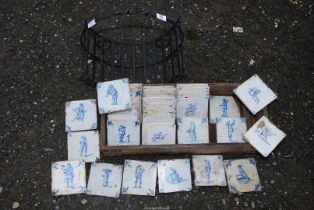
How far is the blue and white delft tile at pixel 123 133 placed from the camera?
10.2ft

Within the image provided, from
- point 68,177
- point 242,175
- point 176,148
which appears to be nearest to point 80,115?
point 68,177

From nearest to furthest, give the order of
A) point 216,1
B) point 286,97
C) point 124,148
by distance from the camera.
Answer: point 124,148 < point 286,97 < point 216,1

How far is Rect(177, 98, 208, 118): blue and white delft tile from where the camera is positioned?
320 cm

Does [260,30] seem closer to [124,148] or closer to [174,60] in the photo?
[174,60]

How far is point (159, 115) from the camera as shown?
10.3 ft

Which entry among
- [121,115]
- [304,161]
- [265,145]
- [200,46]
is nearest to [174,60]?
[200,46]

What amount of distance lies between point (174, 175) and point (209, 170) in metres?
0.28

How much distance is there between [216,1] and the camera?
4074 millimetres

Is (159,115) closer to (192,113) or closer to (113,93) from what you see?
(192,113)

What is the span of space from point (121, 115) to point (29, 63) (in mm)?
1108

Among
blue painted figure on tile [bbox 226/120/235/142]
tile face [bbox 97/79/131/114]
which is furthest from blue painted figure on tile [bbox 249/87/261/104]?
tile face [bbox 97/79/131/114]

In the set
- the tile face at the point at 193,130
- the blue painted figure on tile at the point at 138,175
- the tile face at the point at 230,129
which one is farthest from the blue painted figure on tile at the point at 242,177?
the blue painted figure on tile at the point at 138,175

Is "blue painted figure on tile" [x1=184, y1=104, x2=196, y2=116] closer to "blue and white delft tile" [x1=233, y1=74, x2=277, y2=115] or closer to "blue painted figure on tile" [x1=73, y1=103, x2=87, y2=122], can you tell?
"blue and white delft tile" [x1=233, y1=74, x2=277, y2=115]

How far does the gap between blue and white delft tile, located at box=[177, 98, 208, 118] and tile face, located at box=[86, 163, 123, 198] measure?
0.67 m
